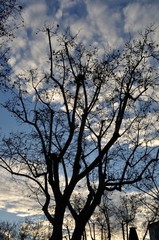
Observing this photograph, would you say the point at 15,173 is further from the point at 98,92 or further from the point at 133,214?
the point at 133,214

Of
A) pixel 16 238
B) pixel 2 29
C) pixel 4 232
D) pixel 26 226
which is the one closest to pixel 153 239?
pixel 2 29

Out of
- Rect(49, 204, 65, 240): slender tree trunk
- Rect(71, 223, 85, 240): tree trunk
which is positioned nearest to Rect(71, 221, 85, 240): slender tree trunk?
Rect(71, 223, 85, 240): tree trunk

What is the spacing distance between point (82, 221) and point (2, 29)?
10009 millimetres

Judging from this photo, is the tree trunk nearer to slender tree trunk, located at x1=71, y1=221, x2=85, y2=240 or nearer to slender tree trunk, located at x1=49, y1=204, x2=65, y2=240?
slender tree trunk, located at x1=71, y1=221, x2=85, y2=240

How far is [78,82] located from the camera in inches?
669

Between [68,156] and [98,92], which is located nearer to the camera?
[98,92]

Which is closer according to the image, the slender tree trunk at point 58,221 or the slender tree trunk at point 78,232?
the slender tree trunk at point 58,221

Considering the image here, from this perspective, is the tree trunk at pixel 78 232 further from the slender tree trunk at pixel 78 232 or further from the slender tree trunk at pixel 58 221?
the slender tree trunk at pixel 58 221

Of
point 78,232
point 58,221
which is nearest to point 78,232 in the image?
point 78,232

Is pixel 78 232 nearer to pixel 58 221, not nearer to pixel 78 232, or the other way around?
pixel 78 232

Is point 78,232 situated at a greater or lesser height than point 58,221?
lesser

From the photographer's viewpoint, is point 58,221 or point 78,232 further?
point 78,232

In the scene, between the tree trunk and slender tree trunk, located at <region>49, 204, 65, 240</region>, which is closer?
slender tree trunk, located at <region>49, 204, 65, 240</region>

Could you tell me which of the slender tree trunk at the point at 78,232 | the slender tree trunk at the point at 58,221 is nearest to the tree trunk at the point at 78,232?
the slender tree trunk at the point at 78,232
